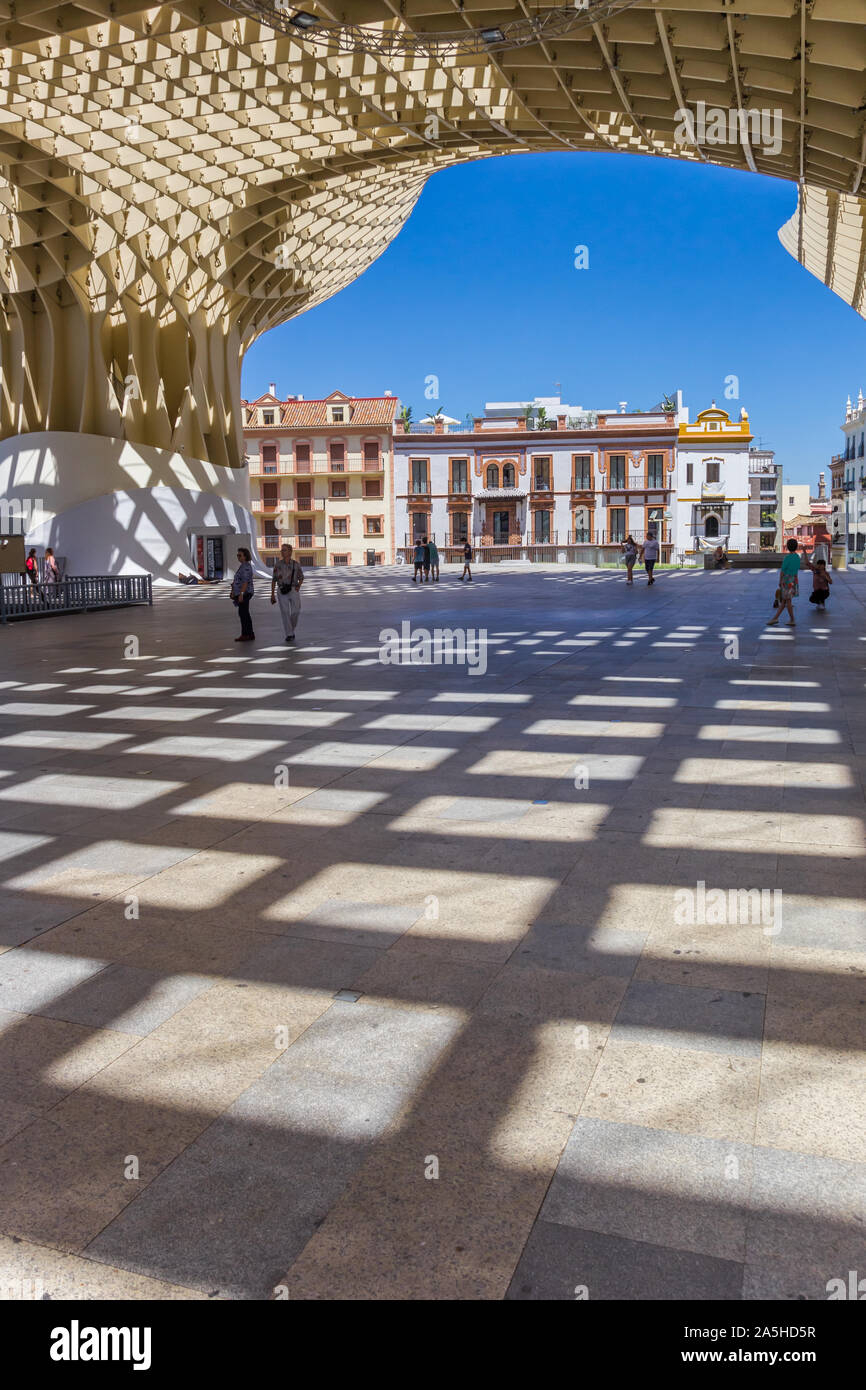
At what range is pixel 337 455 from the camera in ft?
244

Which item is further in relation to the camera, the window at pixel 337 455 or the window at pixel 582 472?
the window at pixel 337 455

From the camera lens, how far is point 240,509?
4516cm

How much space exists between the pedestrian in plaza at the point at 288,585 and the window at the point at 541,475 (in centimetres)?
5850

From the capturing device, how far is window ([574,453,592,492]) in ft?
239

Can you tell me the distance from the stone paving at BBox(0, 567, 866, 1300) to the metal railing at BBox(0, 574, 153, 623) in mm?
15135

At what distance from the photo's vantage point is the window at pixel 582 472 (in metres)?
72.8

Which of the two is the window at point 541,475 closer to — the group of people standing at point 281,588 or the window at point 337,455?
the window at point 337,455

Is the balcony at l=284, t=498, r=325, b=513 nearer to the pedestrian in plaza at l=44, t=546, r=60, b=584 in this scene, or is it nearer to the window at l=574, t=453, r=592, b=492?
the window at l=574, t=453, r=592, b=492

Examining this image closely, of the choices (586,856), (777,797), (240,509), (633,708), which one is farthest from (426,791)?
(240,509)

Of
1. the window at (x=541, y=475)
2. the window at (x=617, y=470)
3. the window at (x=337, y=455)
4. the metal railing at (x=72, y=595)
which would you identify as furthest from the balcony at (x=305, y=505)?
the metal railing at (x=72, y=595)

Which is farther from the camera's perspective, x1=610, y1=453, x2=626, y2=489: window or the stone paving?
x1=610, y1=453, x2=626, y2=489: window

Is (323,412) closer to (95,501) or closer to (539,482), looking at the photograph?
(539,482)

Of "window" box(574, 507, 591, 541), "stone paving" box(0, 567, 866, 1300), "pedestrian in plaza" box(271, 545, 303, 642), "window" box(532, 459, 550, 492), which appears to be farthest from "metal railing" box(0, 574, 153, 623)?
"window" box(574, 507, 591, 541)
